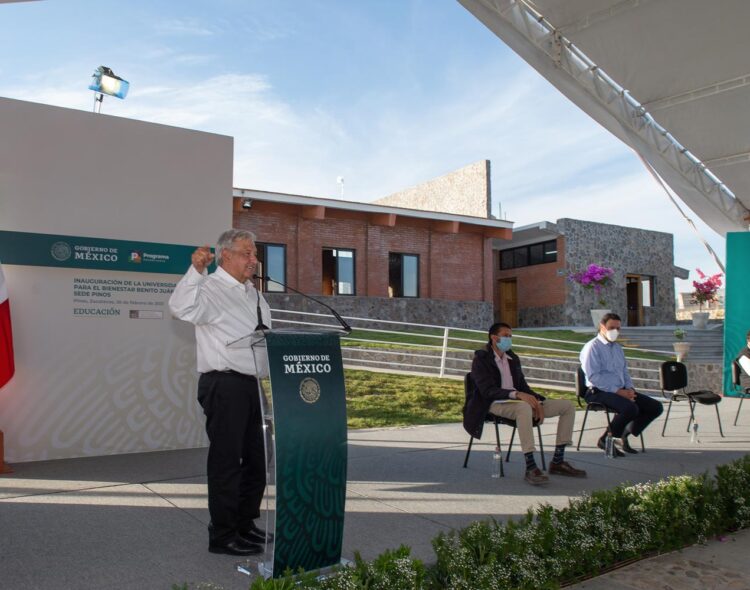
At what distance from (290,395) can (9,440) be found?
3830mm

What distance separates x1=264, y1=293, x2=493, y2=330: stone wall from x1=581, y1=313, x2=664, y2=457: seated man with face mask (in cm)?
1176

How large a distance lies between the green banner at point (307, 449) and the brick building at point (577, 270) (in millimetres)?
22757

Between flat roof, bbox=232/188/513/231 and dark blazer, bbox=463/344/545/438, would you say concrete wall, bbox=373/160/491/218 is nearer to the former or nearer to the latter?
flat roof, bbox=232/188/513/231

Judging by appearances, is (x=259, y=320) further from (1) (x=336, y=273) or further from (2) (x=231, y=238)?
(1) (x=336, y=273)

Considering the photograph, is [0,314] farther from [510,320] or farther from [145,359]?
[510,320]

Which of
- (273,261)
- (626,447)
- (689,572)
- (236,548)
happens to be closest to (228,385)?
(236,548)

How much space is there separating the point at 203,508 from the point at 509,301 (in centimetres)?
2454

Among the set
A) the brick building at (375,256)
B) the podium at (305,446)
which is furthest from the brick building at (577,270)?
the podium at (305,446)

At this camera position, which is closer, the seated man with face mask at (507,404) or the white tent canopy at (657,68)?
the seated man with face mask at (507,404)

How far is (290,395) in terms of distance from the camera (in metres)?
2.81

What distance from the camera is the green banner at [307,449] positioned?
2746mm

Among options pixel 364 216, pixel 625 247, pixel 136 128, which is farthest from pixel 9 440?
pixel 625 247

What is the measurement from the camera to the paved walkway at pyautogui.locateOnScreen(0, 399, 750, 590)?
3080mm

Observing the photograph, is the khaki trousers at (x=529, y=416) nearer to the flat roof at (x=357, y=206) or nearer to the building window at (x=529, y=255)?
the flat roof at (x=357, y=206)
